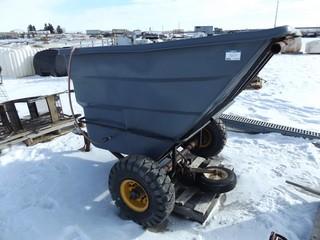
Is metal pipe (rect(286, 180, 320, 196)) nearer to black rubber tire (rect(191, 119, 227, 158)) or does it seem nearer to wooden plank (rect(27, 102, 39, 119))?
black rubber tire (rect(191, 119, 227, 158))

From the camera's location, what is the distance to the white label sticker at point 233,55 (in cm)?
170

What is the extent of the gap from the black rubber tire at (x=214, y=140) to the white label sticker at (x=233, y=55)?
4.70 ft

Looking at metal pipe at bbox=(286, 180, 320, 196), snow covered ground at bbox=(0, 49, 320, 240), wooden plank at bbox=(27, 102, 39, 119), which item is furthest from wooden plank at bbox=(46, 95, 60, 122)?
metal pipe at bbox=(286, 180, 320, 196)

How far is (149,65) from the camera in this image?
2.05 metres

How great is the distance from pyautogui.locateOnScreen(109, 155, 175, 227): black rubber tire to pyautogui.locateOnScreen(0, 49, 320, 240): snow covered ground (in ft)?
0.54

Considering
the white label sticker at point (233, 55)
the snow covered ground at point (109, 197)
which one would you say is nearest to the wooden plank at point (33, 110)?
the snow covered ground at point (109, 197)

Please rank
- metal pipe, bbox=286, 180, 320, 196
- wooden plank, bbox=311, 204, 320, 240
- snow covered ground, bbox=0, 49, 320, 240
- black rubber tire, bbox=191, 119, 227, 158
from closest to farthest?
wooden plank, bbox=311, 204, 320, 240, snow covered ground, bbox=0, 49, 320, 240, metal pipe, bbox=286, 180, 320, 196, black rubber tire, bbox=191, 119, 227, 158

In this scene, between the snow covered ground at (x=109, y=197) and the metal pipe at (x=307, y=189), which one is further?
the metal pipe at (x=307, y=189)

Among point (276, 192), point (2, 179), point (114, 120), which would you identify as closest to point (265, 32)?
point (114, 120)

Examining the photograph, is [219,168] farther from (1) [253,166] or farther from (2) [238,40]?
(2) [238,40]

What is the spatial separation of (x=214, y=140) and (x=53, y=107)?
248 cm

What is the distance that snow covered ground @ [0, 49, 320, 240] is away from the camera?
2254mm

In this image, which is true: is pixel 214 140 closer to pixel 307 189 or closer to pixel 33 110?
pixel 307 189

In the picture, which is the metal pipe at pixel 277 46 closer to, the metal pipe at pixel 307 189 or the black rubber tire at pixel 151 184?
the black rubber tire at pixel 151 184
